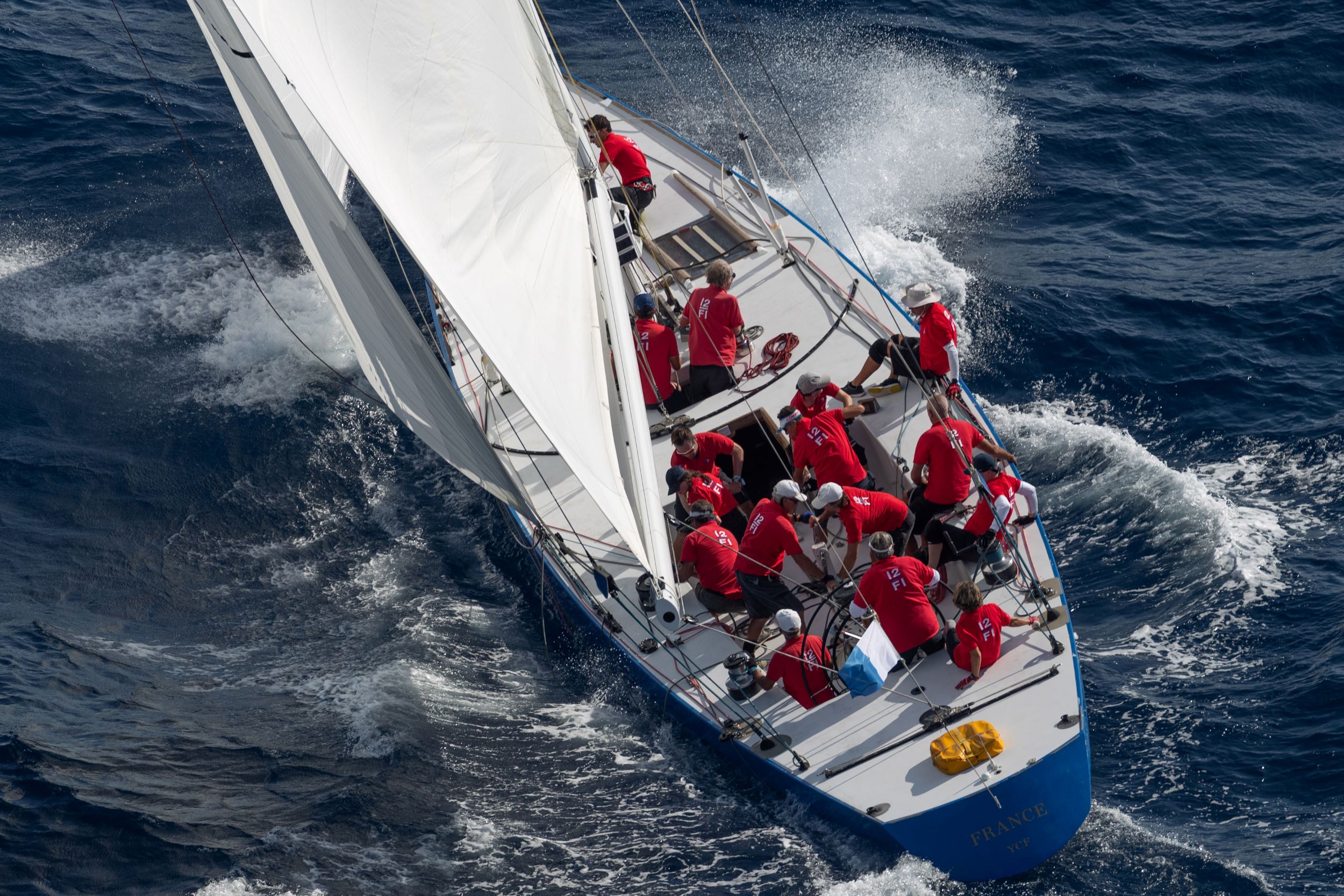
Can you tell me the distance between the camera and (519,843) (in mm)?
11586

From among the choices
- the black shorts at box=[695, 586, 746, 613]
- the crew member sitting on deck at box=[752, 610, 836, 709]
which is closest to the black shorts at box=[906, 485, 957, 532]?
the crew member sitting on deck at box=[752, 610, 836, 709]

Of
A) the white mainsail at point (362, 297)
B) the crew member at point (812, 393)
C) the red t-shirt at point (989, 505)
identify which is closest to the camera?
the white mainsail at point (362, 297)

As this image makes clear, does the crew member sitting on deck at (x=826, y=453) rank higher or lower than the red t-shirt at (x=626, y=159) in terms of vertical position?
lower

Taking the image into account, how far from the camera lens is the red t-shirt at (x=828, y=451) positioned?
510 inches

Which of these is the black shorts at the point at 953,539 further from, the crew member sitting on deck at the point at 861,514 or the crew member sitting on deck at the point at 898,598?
the crew member sitting on deck at the point at 898,598

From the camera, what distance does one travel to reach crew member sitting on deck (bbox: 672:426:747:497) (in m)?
12.9

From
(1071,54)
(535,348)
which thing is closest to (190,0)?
(535,348)

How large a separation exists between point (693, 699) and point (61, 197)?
16719 mm

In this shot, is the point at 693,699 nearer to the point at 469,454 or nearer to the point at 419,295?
the point at 469,454

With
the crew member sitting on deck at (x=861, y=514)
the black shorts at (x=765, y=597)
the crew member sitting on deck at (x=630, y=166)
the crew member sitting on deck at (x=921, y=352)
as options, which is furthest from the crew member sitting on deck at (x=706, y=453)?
the crew member sitting on deck at (x=630, y=166)

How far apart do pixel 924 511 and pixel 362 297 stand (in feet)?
21.5

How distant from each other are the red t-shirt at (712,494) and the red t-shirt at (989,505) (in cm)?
272

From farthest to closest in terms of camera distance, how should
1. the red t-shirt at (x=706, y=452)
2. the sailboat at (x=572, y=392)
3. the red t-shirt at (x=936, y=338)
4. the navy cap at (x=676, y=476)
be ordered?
1. the red t-shirt at (x=936, y=338)
2. the red t-shirt at (x=706, y=452)
3. the navy cap at (x=676, y=476)
4. the sailboat at (x=572, y=392)

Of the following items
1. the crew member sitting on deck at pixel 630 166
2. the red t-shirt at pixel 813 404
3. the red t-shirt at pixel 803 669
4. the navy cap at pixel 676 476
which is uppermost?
the crew member sitting on deck at pixel 630 166
